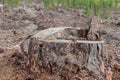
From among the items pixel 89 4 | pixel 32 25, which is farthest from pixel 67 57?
pixel 89 4

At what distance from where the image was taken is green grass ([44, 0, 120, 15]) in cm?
957

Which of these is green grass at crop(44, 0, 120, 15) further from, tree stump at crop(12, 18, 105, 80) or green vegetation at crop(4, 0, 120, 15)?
tree stump at crop(12, 18, 105, 80)

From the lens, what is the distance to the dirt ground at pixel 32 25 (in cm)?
489

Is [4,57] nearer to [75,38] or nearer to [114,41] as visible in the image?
[75,38]

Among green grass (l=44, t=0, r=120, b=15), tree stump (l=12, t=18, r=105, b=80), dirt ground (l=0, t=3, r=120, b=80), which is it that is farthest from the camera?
green grass (l=44, t=0, r=120, b=15)

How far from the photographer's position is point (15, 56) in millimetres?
5145

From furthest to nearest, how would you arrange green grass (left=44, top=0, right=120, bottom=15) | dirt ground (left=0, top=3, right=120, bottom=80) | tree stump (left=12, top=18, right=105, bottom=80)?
green grass (left=44, top=0, right=120, bottom=15)
dirt ground (left=0, top=3, right=120, bottom=80)
tree stump (left=12, top=18, right=105, bottom=80)

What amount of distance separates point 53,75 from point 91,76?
0.48 meters

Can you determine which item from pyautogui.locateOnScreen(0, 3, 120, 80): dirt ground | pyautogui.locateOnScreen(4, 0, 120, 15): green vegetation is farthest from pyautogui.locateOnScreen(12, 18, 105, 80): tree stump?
pyautogui.locateOnScreen(4, 0, 120, 15): green vegetation

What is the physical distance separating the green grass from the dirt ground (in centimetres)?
19

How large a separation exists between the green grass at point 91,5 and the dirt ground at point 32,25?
187mm

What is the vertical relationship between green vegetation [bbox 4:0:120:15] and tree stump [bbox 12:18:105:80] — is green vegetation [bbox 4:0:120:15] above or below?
below

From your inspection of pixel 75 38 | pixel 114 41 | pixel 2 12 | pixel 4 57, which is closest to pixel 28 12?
pixel 2 12

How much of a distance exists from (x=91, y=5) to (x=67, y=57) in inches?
214
